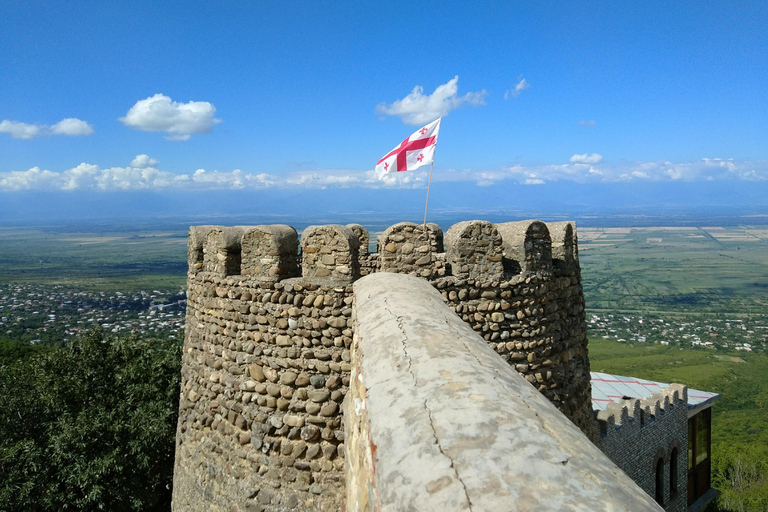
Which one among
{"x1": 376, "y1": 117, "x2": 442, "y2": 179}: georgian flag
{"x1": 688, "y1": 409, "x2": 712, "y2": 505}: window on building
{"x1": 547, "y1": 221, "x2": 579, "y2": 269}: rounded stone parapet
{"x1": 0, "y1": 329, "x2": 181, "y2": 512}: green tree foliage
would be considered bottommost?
{"x1": 688, "y1": 409, "x2": 712, "y2": 505}: window on building

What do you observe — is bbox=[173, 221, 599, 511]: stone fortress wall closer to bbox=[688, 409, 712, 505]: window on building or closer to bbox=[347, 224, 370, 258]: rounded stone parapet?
bbox=[347, 224, 370, 258]: rounded stone parapet

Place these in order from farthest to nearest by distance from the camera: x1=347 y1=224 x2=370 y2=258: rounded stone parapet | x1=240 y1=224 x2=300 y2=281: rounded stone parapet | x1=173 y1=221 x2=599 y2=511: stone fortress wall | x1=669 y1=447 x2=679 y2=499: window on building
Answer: x1=669 y1=447 x2=679 y2=499: window on building
x1=347 y1=224 x2=370 y2=258: rounded stone parapet
x1=240 y1=224 x2=300 y2=281: rounded stone parapet
x1=173 y1=221 x2=599 y2=511: stone fortress wall

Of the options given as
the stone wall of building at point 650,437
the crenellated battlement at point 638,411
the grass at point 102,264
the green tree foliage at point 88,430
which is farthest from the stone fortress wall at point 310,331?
the grass at point 102,264

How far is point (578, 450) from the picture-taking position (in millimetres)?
1579

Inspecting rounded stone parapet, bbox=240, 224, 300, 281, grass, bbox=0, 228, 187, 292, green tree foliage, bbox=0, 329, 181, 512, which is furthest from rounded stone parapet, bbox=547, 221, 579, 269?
grass, bbox=0, 228, 187, 292

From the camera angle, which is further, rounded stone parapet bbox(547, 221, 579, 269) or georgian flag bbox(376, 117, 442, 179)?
georgian flag bbox(376, 117, 442, 179)

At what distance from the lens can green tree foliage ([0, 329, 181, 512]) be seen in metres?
8.63

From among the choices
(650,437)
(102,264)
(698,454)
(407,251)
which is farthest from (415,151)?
(102,264)

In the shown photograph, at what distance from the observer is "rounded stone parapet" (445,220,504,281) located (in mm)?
4984

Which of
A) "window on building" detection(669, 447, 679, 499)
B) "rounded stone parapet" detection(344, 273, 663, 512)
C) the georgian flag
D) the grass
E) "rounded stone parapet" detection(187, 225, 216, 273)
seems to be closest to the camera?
"rounded stone parapet" detection(344, 273, 663, 512)

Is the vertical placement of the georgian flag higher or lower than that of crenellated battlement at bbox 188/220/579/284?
higher

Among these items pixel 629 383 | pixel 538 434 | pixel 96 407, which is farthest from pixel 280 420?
pixel 629 383

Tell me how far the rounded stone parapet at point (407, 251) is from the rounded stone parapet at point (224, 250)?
5.81 ft

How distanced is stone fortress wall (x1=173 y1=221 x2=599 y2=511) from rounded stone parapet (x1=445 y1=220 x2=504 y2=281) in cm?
1
